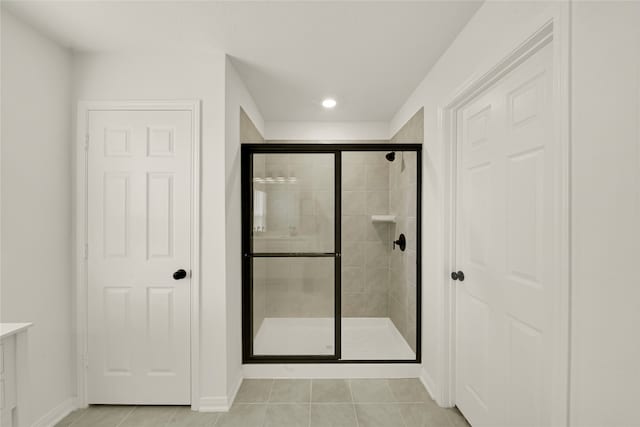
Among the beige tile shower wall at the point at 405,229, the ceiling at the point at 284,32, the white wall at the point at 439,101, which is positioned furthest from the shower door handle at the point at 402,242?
the ceiling at the point at 284,32

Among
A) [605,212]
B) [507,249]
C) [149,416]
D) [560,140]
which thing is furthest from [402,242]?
[149,416]

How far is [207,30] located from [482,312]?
2.46 metres

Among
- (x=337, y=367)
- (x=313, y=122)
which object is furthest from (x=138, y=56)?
(x=337, y=367)

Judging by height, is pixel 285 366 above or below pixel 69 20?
below

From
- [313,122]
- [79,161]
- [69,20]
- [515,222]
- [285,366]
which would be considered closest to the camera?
[515,222]

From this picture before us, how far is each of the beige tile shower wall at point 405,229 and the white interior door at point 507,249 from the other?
0.74 meters

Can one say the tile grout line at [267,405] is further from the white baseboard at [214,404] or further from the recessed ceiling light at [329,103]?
the recessed ceiling light at [329,103]

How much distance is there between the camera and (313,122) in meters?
4.47

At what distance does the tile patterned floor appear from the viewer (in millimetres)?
2279

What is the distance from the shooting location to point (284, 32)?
2.17 meters

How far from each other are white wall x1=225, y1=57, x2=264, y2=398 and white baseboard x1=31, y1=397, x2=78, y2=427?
111 cm

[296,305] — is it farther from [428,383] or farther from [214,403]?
[428,383]

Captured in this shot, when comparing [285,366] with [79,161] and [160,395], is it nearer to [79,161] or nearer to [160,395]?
[160,395]

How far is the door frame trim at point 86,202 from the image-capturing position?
7.95 feet
